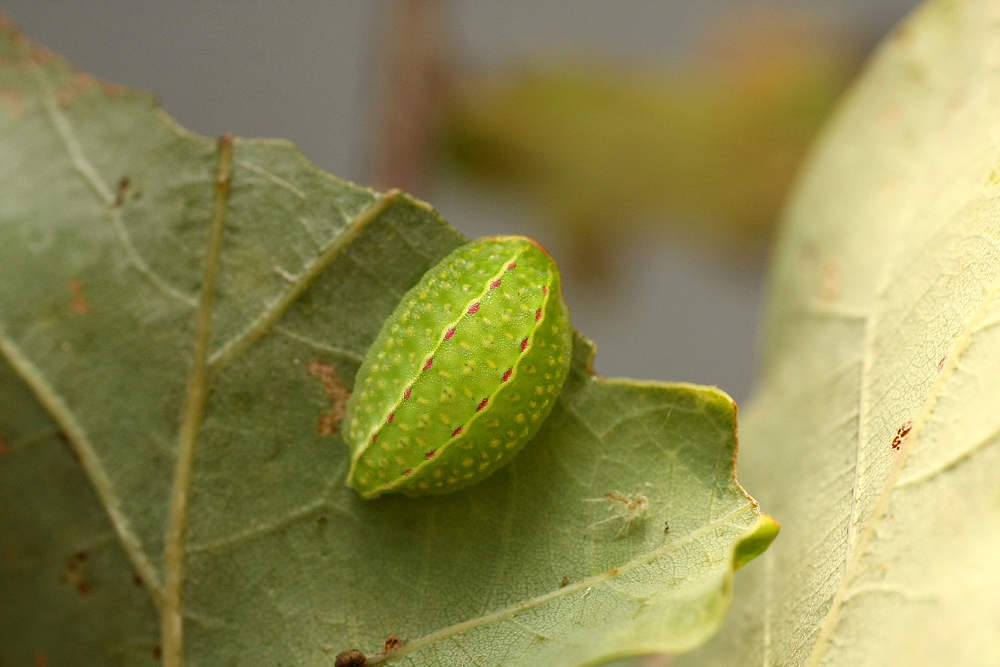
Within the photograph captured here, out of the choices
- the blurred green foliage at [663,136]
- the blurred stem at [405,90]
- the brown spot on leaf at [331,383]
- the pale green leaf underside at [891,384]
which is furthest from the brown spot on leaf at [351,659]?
the blurred green foliage at [663,136]

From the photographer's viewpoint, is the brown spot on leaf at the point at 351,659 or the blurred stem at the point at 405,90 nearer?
the brown spot on leaf at the point at 351,659

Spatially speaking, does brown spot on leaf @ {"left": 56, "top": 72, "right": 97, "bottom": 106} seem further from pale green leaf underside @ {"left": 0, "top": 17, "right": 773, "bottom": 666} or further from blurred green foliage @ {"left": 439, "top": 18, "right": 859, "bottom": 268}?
blurred green foliage @ {"left": 439, "top": 18, "right": 859, "bottom": 268}

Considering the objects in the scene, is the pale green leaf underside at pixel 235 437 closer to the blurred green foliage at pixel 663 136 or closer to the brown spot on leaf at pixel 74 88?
the brown spot on leaf at pixel 74 88

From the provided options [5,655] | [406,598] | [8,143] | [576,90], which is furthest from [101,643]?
[576,90]

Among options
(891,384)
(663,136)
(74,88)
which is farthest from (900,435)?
(663,136)

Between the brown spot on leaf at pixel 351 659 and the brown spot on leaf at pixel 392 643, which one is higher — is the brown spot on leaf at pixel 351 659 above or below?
below

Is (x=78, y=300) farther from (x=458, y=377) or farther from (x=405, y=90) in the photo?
(x=405, y=90)

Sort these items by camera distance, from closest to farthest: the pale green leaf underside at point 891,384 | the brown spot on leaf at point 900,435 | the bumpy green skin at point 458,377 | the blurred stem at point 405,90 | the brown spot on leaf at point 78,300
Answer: the pale green leaf underside at point 891,384
the brown spot on leaf at point 900,435
the bumpy green skin at point 458,377
the brown spot on leaf at point 78,300
the blurred stem at point 405,90
